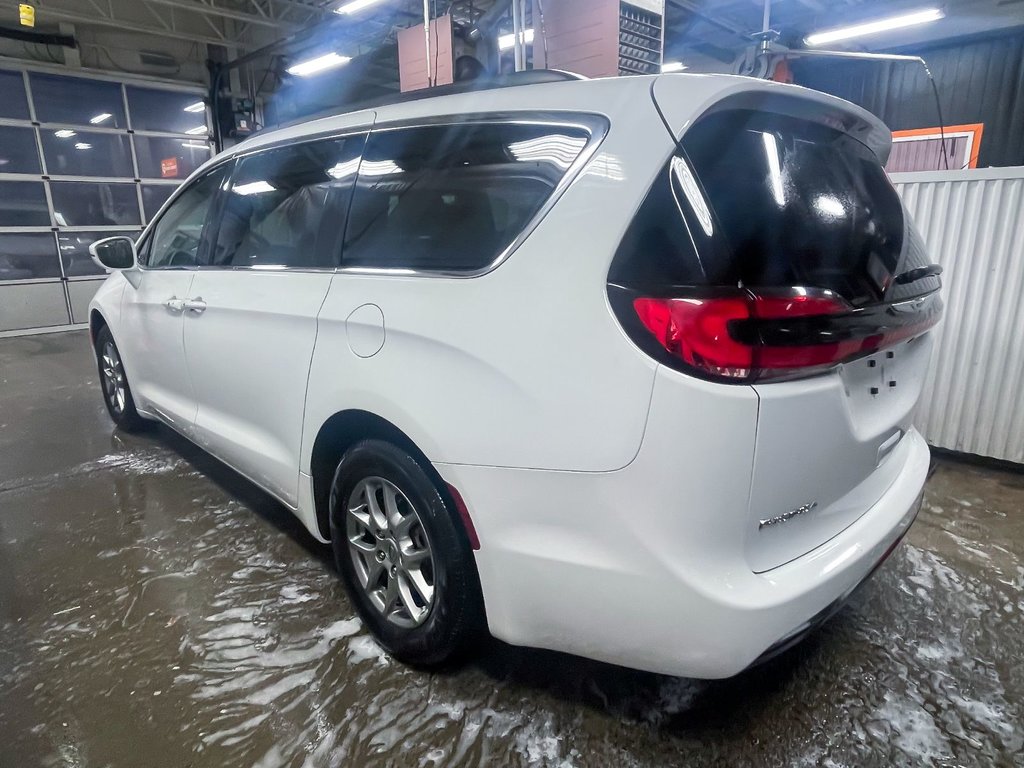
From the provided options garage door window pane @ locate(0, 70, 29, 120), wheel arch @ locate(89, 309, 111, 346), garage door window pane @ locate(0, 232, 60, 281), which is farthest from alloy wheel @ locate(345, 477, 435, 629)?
garage door window pane @ locate(0, 70, 29, 120)

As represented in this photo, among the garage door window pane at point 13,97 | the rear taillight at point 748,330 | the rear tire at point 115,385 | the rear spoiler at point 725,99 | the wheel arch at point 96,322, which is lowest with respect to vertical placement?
the rear tire at point 115,385

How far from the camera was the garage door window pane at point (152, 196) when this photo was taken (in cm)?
967

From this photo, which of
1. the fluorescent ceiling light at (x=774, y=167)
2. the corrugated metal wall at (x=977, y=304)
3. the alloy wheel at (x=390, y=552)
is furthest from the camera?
the corrugated metal wall at (x=977, y=304)

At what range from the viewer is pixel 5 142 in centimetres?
840

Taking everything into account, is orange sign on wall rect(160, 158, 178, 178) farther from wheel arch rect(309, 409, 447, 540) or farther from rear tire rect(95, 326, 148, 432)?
wheel arch rect(309, 409, 447, 540)

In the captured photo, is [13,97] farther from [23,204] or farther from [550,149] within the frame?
[550,149]

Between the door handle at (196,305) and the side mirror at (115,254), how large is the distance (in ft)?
2.79

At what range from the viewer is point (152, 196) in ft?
32.0

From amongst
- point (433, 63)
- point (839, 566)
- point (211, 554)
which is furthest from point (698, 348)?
point (433, 63)

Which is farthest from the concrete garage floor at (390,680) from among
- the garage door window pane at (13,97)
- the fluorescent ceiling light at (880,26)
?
the fluorescent ceiling light at (880,26)

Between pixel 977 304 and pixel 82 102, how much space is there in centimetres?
1135

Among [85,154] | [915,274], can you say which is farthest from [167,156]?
[915,274]

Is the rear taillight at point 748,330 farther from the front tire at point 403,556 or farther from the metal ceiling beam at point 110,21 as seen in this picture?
the metal ceiling beam at point 110,21

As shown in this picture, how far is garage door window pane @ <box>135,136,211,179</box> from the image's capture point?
962 cm
